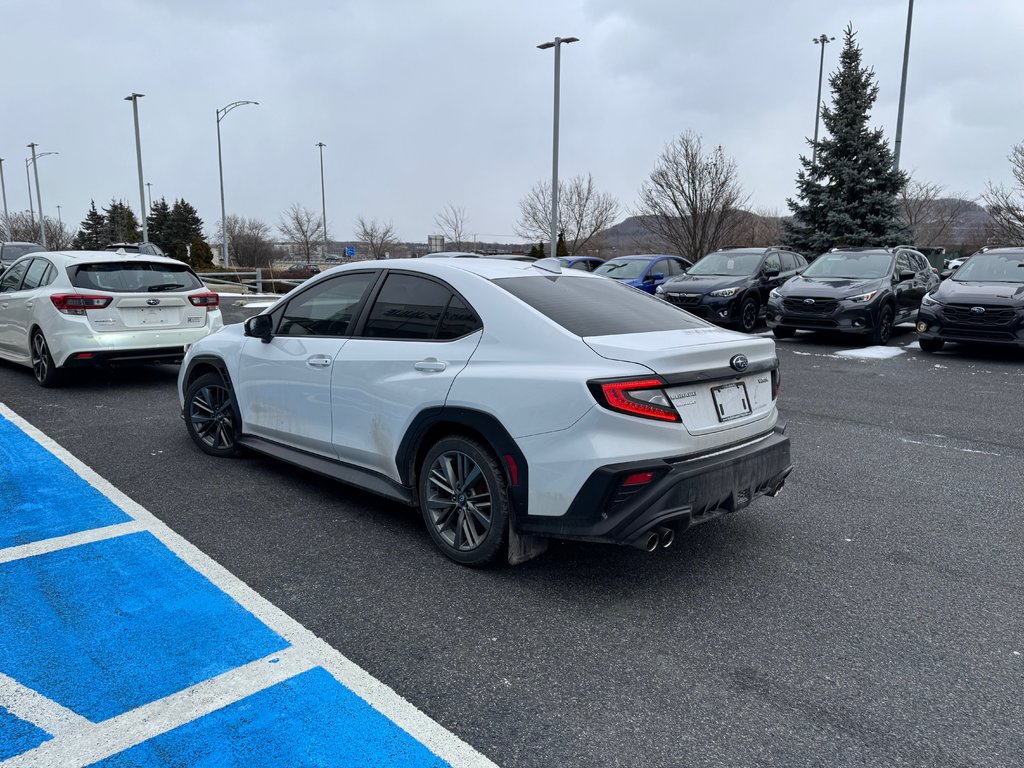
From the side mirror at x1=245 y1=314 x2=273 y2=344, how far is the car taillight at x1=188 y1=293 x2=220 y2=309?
160 inches

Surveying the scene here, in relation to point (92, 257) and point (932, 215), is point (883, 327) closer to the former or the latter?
point (92, 257)

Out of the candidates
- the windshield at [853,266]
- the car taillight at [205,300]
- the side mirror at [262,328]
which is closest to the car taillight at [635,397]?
the side mirror at [262,328]

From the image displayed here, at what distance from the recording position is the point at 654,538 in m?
3.46

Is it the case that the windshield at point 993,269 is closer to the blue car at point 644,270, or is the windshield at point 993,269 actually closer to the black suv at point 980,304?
the black suv at point 980,304

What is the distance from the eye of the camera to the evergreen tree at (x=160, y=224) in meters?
73.4

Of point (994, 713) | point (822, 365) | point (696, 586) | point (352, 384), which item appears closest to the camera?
point (994, 713)

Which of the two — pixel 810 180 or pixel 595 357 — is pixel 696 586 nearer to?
pixel 595 357

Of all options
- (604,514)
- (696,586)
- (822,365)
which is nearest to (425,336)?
(604,514)

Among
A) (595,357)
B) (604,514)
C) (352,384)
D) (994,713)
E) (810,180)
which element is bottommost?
(994,713)

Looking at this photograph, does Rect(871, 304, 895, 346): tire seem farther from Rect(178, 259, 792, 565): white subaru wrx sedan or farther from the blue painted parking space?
the blue painted parking space

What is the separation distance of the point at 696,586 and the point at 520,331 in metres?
1.53

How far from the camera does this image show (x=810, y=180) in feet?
93.3

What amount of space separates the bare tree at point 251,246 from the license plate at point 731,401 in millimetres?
56789

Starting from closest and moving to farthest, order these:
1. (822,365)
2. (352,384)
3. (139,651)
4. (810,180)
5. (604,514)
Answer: (139,651)
(604,514)
(352,384)
(822,365)
(810,180)
